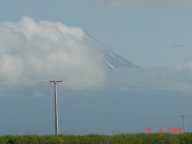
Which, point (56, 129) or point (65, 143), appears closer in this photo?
point (65, 143)

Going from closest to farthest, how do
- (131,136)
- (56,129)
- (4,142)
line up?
(4,142) < (131,136) < (56,129)

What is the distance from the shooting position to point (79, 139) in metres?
40.6

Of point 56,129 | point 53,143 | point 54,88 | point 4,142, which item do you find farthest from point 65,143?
point 54,88

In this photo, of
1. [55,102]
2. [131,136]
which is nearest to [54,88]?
[55,102]

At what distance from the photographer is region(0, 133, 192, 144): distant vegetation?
1567 inches

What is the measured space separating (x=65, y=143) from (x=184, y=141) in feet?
23.4

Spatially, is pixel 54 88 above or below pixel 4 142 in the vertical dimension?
above

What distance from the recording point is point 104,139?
40875 millimetres

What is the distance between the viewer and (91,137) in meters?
40.9

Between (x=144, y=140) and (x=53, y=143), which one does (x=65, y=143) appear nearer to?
(x=53, y=143)

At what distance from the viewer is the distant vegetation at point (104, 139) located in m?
39.8

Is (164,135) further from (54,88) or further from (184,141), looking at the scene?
(54,88)

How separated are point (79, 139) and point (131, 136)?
Result: 3.12 meters

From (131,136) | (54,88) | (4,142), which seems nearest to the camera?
(4,142)
